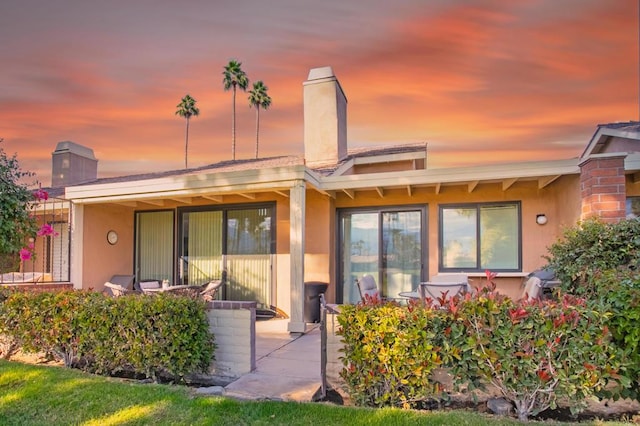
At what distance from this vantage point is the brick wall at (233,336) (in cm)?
476

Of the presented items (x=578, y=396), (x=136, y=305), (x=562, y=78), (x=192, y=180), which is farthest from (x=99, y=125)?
Answer: (x=578, y=396)

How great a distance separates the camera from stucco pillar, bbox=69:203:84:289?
9172 millimetres

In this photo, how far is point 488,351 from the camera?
3367mm

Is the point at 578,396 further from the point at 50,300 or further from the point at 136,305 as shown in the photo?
the point at 50,300

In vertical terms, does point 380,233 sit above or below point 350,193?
below

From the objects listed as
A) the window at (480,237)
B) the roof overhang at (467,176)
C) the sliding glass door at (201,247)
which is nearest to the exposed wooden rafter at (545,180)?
the roof overhang at (467,176)

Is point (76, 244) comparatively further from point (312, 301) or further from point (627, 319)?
point (627, 319)

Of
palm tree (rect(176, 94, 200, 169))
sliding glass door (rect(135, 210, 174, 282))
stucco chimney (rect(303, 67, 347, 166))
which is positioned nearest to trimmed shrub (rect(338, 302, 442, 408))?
stucco chimney (rect(303, 67, 347, 166))

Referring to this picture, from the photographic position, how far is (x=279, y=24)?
852cm

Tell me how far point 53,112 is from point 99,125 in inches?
79.1

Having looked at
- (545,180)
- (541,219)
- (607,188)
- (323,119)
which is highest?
(323,119)

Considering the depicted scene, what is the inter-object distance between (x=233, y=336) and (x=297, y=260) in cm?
233

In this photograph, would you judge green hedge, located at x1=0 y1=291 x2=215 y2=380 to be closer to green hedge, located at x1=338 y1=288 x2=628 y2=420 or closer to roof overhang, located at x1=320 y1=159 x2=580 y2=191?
green hedge, located at x1=338 y1=288 x2=628 y2=420

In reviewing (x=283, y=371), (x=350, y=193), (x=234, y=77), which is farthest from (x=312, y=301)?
(x=234, y=77)
